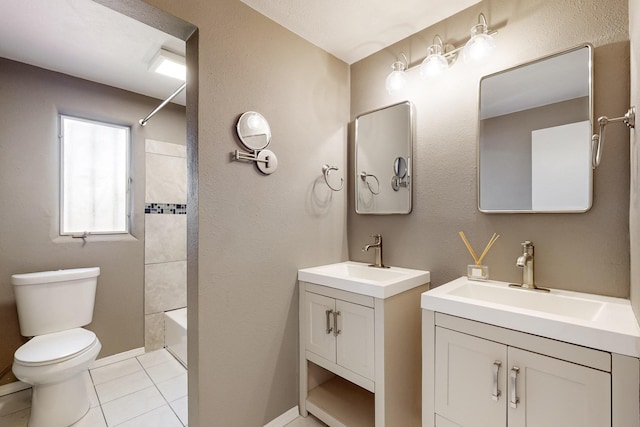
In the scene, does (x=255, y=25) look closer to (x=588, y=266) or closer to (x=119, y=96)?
(x=119, y=96)

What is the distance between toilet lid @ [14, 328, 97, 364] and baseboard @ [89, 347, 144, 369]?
0.49 m

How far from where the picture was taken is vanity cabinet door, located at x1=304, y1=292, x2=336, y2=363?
156 cm

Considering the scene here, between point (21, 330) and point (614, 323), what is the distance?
3.21 m

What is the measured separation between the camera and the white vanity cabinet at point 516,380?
2.77 ft

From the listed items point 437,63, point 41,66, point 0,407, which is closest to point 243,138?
point 437,63

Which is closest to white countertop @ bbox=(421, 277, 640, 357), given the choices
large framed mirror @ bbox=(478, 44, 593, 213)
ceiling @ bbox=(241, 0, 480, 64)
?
large framed mirror @ bbox=(478, 44, 593, 213)

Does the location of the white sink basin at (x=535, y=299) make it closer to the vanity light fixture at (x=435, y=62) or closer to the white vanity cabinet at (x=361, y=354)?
the white vanity cabinet at (x=361, y=354)

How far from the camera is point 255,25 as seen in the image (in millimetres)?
1549

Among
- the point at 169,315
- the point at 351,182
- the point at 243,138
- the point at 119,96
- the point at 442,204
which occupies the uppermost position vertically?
the point at 119,96

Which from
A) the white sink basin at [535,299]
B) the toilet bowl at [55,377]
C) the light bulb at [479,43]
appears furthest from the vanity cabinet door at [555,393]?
the toilet bowl at [55,377]

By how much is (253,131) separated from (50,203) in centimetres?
182

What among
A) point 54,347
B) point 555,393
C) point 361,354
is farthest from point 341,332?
point 54,347

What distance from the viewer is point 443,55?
1598 mm

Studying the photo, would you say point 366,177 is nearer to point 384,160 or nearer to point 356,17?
point 384,160
